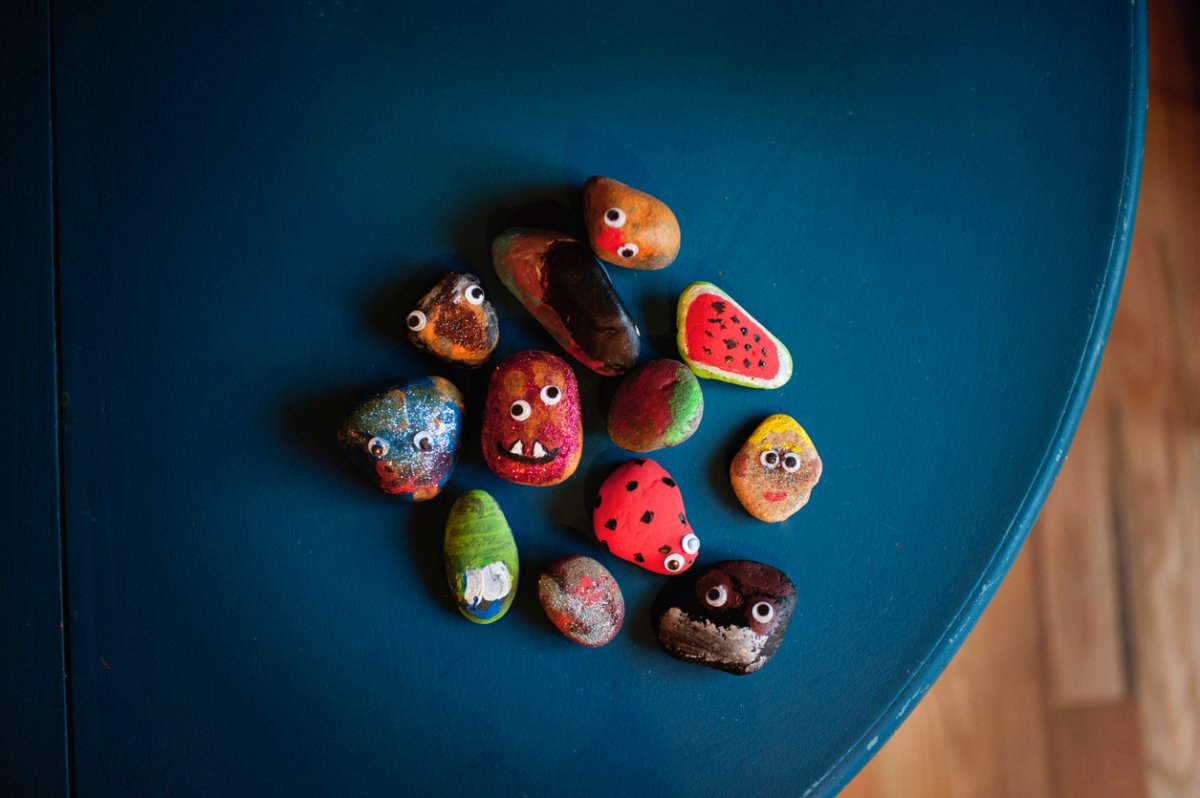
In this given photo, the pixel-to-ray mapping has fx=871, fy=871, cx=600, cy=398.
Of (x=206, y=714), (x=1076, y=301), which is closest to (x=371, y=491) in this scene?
(x=206, y=714)

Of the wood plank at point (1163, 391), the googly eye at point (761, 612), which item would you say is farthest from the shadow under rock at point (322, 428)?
the wood plank at point (1163, 391)

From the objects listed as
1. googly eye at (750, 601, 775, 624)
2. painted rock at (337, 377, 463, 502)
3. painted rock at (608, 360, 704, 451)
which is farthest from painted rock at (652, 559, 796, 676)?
painted rock at (337, 377, 463, 502)

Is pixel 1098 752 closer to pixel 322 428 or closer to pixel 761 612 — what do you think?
pixel 761 612

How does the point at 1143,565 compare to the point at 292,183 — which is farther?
the point at 1143,565

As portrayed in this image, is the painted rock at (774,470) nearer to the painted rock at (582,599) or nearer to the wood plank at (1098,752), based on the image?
the painted rock at (582,599)

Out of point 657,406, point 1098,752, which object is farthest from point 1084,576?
point 657,406

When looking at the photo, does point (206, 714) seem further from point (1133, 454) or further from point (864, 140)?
point (1133, 454)
